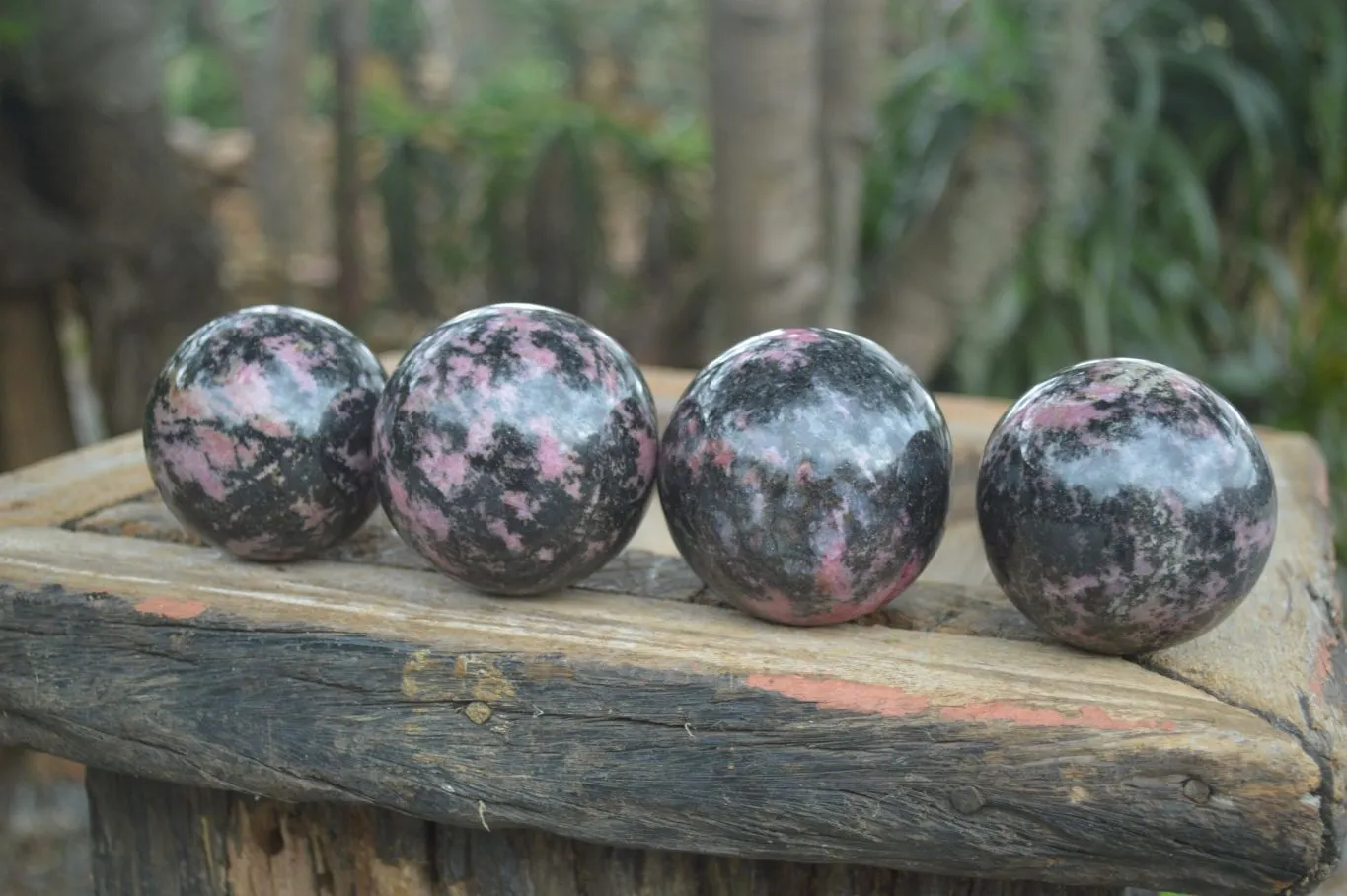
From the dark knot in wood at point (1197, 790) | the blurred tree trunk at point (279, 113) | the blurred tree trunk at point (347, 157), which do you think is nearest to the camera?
the dark knot in wood at point (1197, 790)

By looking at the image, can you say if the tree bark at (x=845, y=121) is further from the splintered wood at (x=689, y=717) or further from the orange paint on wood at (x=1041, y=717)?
the orange paint on wood at (x=1041, y=717)

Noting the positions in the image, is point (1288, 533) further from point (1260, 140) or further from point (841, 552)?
point (1260, 140)

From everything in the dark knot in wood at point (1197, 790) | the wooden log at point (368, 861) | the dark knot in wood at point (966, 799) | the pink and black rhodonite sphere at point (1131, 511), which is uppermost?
the pink and black rhodonite sphere at point (1131, 511)

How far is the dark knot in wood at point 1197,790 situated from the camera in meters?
0.89

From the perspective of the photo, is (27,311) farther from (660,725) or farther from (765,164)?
(660,725)

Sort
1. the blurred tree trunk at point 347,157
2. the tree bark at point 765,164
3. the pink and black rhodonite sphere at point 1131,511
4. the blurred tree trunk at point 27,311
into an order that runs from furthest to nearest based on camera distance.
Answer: the blurred tree trunk at point 347,157, the blurred tree trunk at point 27,311, the tree bark at point 765,164, the pink and black rhodonite sphere at point 1131,511

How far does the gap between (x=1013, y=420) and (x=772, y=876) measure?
1.67ft

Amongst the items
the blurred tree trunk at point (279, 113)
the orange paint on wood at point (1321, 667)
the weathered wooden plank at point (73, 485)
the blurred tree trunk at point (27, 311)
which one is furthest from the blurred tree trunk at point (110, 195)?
the blurred tree trunk at point (279, 113)

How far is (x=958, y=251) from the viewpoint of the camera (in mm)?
2869

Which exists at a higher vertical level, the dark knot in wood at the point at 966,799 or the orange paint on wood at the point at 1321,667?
the orange paint on wood at the point at 1321,667

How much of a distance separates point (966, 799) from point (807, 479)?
299 mm

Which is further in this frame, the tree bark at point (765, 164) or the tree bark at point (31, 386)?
the tree bark at point (31, 386)

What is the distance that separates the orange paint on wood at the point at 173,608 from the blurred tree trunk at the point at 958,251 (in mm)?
2117

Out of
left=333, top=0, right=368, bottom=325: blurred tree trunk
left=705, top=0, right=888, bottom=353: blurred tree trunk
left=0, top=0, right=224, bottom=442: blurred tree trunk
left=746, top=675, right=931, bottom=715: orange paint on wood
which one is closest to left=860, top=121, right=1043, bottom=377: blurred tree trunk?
left=705, top=0, right=888, bottom=353: blurred tree trunk
